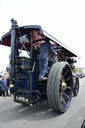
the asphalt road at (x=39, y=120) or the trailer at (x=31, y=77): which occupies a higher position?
the trailer at (x=31, y=77)

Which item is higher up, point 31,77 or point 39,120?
point 31,77

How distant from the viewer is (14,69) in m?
3.38

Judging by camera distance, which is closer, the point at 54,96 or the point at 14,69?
the point at 54,96

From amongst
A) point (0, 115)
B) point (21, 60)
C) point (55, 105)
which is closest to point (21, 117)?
point (0, 115)

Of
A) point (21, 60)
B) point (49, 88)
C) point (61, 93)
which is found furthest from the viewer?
point (61, 93)

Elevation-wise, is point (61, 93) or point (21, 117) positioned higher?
point (61, 93)

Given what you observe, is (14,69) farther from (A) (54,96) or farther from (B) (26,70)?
(A) (54,96)

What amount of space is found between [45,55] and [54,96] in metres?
1.21

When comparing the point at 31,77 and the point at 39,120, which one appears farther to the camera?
the point at 31,77

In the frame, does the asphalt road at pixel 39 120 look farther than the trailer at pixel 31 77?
No

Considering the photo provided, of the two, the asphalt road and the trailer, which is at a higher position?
the trailer

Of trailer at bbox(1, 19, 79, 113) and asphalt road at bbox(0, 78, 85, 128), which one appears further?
trailer at bbox(1, 19, 79, 113)

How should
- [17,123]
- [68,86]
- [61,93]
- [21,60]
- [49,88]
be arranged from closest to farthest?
[17,123], [49,88], [21,60], [61,93], [68,86]

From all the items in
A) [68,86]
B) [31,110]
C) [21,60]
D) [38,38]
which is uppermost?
[38,38]
